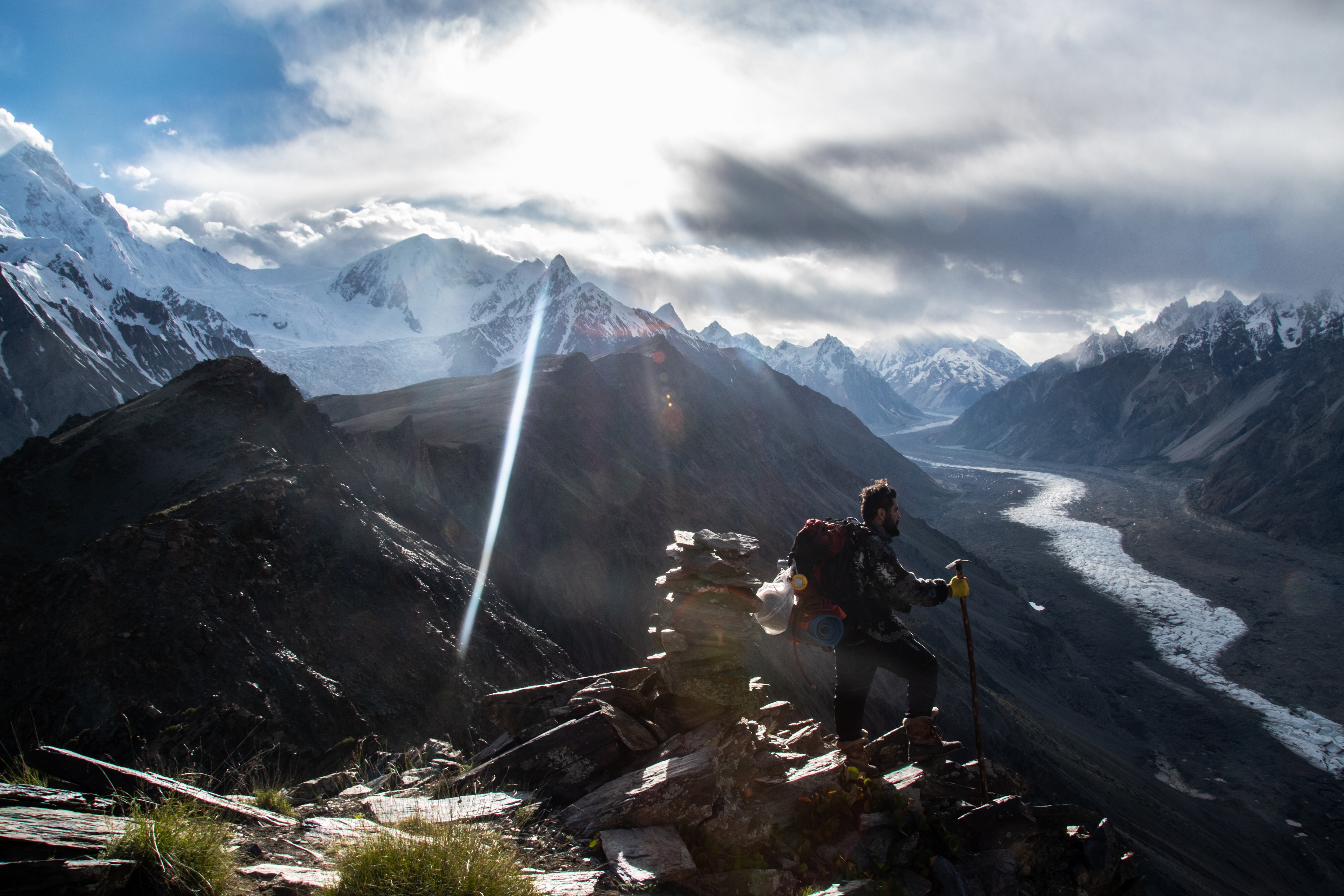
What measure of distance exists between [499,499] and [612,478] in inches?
398

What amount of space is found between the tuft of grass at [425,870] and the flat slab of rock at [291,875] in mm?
132

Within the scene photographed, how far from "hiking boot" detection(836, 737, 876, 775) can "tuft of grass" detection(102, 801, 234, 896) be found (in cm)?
625

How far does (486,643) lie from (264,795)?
12869mm

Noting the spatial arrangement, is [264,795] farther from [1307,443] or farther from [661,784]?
[1307,443]

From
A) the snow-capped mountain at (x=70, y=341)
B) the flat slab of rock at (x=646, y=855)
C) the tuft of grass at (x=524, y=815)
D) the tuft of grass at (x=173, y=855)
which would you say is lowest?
the flat slab of rock at (x=646, y=855)

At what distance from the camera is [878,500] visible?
26.3ft

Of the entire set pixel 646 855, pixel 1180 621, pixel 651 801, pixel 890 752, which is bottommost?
pixel 1180 621

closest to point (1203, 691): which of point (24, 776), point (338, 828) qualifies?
point (338, 828)

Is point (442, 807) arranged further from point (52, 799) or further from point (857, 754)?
point (857, 754)

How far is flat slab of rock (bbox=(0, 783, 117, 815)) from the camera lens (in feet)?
15.4

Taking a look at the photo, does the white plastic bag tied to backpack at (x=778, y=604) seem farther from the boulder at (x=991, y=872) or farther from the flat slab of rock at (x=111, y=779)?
the flat slab of rock at (x=111, y=779)

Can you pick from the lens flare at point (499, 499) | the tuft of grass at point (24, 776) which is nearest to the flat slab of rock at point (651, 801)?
the tuft of grass at point (24, 776)

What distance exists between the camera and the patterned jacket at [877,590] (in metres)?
7.66

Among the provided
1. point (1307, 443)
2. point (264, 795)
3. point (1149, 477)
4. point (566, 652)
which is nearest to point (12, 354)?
point (566, 652)
